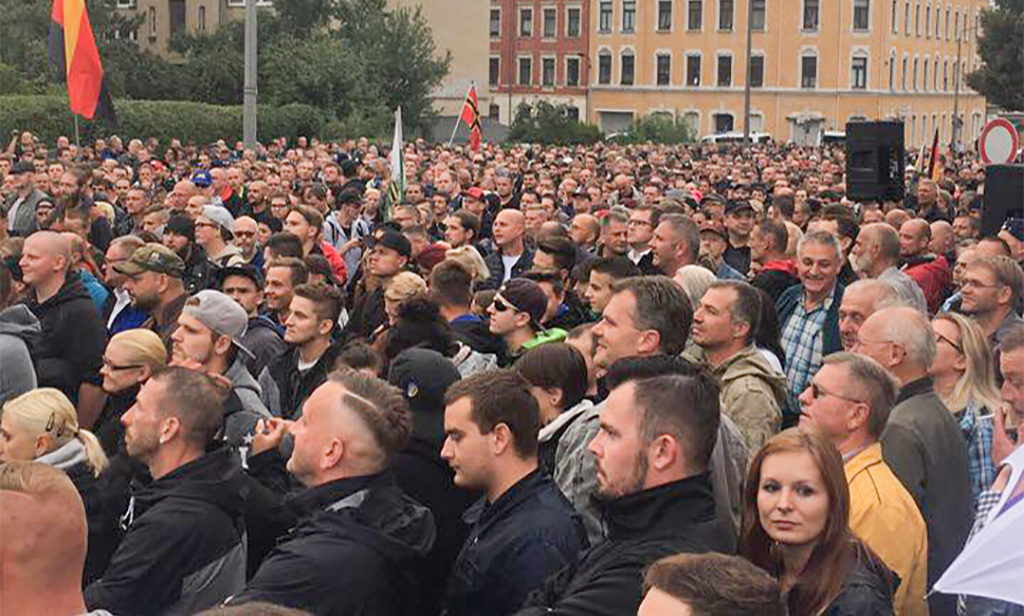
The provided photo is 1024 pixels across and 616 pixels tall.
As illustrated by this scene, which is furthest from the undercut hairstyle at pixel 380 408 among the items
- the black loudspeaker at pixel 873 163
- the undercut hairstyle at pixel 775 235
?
the black loudspeaker at pixel 873 163

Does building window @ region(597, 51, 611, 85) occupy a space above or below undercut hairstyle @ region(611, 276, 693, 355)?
above

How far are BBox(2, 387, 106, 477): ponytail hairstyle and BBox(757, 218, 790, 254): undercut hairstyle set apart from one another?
590 cm

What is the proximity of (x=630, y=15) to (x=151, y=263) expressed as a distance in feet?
253

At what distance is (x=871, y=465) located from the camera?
4750mm

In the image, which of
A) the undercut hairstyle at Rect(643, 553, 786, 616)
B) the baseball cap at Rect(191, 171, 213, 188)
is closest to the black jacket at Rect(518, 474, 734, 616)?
the undercut hairstyle at Rect(643, 553, 786, 616)

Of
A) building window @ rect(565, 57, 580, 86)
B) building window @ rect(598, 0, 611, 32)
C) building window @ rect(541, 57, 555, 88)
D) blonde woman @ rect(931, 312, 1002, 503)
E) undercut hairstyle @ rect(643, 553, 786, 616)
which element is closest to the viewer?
undercut hairstyle @ rect(643, 553, 786, 616)

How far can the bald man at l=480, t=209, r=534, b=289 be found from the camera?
A: 11.3 metres

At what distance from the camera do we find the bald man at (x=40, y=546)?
3385 millimetres

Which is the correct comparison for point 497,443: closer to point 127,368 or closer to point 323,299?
point 127,368

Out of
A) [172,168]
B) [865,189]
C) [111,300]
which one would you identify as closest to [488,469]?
[111,300]

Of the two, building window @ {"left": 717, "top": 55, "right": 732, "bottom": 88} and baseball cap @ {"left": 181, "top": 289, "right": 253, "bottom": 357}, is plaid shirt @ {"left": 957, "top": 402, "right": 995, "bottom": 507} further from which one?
building window @ {"left": 717, "top": 55, "right": 732, "bottom": 88}

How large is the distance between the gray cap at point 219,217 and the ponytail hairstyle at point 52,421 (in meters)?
5.47

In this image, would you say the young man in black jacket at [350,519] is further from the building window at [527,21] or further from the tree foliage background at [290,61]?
the building window at [527,21]

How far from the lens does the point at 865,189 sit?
12.7 metres
